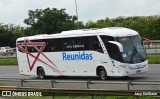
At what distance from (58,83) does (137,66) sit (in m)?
7.24

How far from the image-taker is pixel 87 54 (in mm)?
25500

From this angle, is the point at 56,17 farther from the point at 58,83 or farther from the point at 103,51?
the point at 58,83

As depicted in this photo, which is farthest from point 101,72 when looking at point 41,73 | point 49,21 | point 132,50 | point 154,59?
point 49,21

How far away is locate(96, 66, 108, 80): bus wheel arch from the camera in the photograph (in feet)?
81.0

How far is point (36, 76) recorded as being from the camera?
30609 mm

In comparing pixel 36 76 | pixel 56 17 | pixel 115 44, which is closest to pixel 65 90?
pixel 115 44

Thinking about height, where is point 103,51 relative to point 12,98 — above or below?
above

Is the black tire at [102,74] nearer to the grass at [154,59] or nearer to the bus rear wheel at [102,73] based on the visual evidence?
the bus rear wheel at [102,73]

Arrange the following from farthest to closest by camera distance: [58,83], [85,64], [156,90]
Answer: [85,64] < [58,83] < [156,90]

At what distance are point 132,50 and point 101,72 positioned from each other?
89.0 inches

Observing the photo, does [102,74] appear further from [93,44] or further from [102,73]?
[93,44]

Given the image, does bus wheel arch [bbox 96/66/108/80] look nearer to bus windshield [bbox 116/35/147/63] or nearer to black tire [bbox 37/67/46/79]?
bus windshield [bbox 116/35/147/63]

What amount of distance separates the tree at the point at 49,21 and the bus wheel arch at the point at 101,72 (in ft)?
165

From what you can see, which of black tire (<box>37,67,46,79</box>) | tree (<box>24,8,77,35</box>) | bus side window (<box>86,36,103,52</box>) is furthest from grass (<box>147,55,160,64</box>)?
tree (<box>24,8,77,35</box>)
